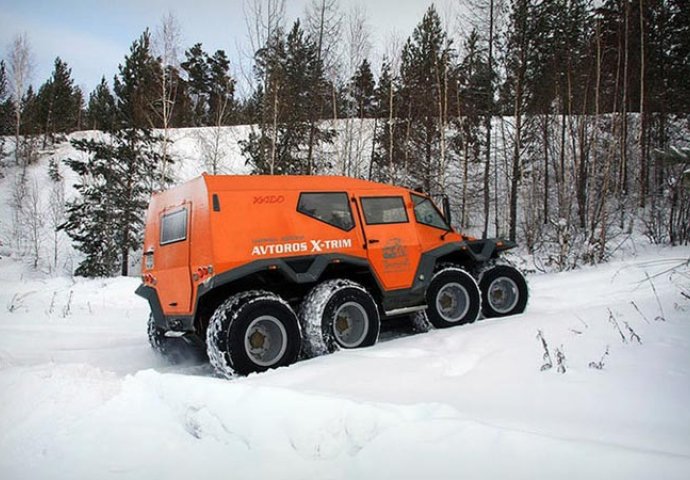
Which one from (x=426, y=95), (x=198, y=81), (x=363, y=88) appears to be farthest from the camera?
(x=198, y=81)

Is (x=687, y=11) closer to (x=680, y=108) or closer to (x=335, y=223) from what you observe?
(x=680, y=108)

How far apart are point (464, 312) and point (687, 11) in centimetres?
2205

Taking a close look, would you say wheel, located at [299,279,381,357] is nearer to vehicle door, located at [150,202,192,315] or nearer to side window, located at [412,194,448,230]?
vehicle door, located at [150,202,192,315]

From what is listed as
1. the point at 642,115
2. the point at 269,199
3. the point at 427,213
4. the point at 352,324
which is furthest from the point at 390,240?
the point at 642,115

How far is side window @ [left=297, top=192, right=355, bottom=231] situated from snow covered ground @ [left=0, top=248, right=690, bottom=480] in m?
1.97

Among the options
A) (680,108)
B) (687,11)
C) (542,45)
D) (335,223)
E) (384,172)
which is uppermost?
(687,11)

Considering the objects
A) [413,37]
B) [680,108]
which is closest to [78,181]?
[413,37]

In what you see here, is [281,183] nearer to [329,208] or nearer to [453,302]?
[329,208]

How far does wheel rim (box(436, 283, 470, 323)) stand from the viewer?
7.64 metres

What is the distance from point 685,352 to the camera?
177 inches

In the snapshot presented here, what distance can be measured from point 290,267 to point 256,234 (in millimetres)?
619

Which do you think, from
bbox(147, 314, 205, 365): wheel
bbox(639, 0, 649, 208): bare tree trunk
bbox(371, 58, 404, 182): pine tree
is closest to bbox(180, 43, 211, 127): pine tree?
bbox(371, 58, 404, 182): pine tree

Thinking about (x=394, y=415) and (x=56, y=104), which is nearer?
(x=394, y=415)

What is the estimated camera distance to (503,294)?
8.39 m
